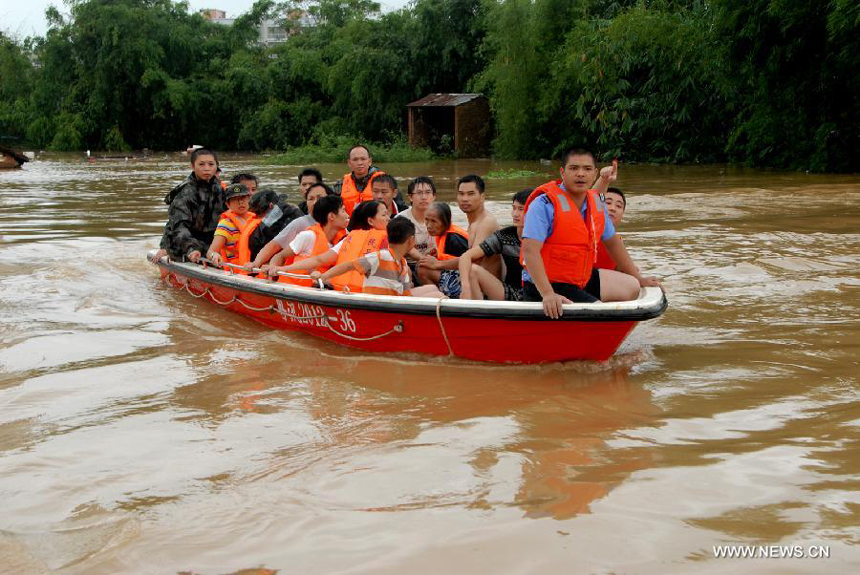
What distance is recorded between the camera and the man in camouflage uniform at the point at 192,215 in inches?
319

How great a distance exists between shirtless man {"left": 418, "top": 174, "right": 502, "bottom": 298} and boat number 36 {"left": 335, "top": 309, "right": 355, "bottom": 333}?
2.16 ft

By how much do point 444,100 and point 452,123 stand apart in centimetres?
191

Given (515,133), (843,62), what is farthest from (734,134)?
(515,133)

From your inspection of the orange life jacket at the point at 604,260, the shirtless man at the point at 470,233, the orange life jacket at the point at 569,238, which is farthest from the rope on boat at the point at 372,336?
the orange life jacket at the point at 604,260

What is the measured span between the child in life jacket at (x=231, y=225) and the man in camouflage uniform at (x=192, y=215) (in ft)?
1.16

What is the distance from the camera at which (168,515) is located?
3.59m

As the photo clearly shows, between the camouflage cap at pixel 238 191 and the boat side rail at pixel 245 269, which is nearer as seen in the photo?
the boat side rail at pixel 245 269

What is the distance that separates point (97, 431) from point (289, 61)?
33836mm

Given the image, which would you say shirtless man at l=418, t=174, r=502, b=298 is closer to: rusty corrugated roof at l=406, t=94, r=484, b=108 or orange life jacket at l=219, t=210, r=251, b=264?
orange life jacket at l=219, t=210, r=251, b=264

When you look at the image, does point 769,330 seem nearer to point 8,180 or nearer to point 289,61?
point 8,180

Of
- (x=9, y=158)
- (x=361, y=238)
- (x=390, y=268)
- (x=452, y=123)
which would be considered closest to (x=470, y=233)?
(x=390, y=268)

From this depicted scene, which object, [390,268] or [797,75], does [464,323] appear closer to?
[390,268]

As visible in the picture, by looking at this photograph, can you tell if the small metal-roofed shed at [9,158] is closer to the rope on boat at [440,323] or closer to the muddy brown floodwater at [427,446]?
the muddy brown floodwater at [427,446]

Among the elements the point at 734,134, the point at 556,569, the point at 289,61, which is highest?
the point at 289,61
